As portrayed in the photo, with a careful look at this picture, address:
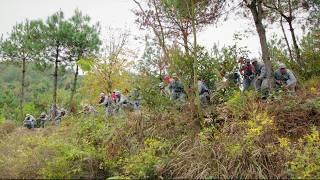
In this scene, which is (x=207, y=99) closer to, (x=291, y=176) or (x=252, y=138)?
(x=252, y=138)

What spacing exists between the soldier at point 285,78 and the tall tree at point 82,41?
59.2 ft

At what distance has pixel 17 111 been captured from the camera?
38.5 metres

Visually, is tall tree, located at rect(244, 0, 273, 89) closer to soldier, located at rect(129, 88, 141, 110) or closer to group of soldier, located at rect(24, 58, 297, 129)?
group of soldier, located at rect(24, 58, 297, 129)

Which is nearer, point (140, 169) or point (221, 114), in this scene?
point (140, 169)

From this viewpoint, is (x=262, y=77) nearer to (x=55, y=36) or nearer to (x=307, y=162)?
(x=307, y=162)

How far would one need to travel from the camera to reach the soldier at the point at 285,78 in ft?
36.9

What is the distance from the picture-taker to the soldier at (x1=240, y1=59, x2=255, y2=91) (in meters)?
12.3

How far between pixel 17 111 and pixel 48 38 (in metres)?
13.2

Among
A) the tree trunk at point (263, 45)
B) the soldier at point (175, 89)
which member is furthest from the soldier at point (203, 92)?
the tree trunk at point (263, 45)

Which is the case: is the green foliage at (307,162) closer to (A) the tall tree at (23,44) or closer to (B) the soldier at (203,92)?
(B) the soldier at (203,92)

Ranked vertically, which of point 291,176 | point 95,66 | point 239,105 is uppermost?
point 95,66

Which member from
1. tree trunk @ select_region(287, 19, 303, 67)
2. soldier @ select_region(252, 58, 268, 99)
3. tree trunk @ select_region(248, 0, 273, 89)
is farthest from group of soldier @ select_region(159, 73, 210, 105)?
tree trunk @ select_region(287, 19, 303, 67)

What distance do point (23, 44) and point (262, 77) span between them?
20365 mm

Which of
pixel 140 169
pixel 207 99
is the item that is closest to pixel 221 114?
pixel 207 99
